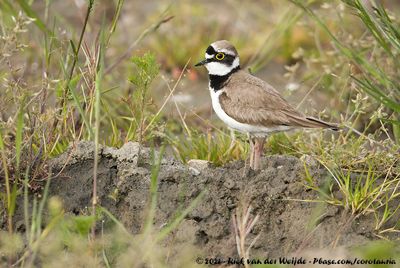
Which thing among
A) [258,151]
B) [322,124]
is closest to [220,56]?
[258,151]

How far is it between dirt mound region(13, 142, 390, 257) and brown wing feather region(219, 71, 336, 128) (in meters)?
0.28

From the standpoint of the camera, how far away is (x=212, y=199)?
476cm

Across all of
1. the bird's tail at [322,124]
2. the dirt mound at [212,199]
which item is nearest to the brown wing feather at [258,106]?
the bird's tail at [322,124]

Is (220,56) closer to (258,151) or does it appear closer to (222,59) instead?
(222,59)

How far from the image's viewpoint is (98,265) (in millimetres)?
4195

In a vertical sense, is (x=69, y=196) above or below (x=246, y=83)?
below

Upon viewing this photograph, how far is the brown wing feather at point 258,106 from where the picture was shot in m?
5.15

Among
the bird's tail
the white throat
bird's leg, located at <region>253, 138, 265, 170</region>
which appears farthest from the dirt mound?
the white throat

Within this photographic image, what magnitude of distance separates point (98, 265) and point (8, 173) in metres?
0.92

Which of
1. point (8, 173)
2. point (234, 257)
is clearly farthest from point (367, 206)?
point (8, 173)

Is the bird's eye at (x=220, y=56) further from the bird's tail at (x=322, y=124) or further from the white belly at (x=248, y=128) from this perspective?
the bird's tail at (x=322, y=124)

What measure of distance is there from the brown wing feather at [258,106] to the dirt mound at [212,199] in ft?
0.93

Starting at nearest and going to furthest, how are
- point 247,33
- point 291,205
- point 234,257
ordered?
point 234,257 → point 291,205 → point 247,33

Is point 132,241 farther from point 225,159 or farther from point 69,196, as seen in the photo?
point 225,159
